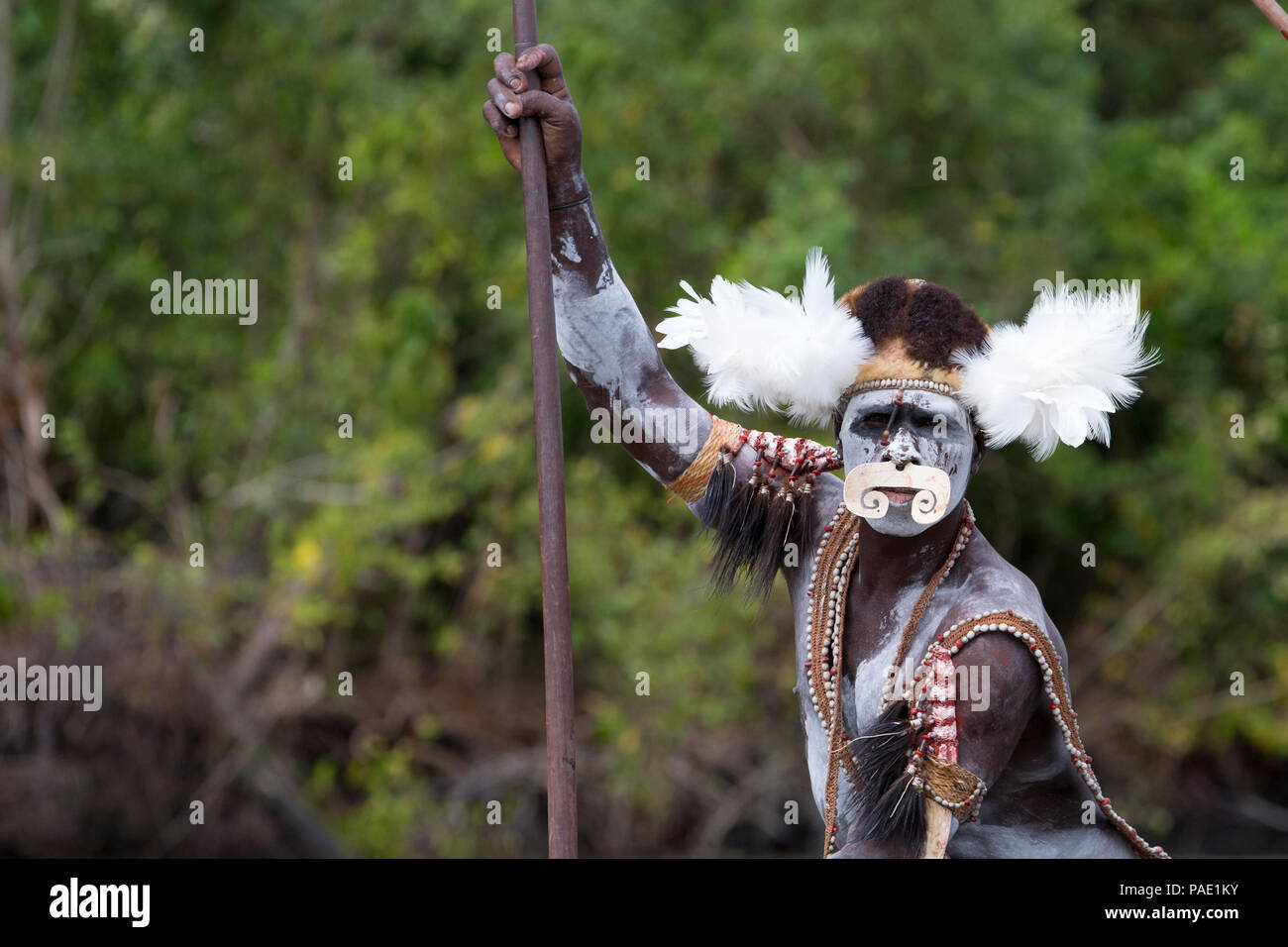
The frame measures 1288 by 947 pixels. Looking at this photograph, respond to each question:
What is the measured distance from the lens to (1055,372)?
2.66 meters

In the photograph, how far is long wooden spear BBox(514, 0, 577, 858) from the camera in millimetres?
2650

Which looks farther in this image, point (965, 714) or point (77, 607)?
point (77, 607)

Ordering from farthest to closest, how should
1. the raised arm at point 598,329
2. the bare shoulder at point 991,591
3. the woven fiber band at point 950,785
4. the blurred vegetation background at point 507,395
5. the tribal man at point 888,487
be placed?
the blurred vegetation background at point 507,395 < the raised arm at point 598,329 < the bare shoulder at point 991,591 < the tribal man at point 888,487 < the woven fiber band at point 950,785

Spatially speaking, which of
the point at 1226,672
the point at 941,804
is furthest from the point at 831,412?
the point at 1226,672

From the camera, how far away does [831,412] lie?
9.38ft

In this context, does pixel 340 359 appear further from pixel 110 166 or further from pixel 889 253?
pixel 889 253

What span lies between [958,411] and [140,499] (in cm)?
610

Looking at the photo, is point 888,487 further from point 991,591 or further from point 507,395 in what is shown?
point 507,395

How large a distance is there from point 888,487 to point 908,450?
0.08 metres

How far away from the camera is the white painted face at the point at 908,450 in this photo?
267 centimetres

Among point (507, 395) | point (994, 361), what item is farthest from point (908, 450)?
point (507, 395)

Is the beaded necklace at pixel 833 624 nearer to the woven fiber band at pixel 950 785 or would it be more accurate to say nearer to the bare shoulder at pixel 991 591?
the bare shoulder at pixel 991 591

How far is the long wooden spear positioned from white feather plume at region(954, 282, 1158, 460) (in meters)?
0.74

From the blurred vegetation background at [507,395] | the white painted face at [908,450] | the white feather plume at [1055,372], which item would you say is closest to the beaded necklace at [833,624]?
the white painted face at [908,450]
